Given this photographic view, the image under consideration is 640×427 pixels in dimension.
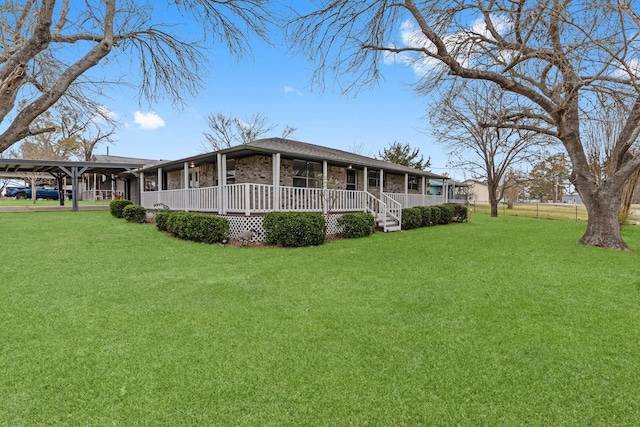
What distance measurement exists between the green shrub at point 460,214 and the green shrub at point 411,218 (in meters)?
4.35

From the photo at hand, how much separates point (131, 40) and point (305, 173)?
7157mm

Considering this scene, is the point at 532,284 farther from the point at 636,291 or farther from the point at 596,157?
the point at 596,157

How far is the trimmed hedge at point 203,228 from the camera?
29.1 feet

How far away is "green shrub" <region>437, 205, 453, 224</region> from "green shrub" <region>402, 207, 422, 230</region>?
8.12 feet

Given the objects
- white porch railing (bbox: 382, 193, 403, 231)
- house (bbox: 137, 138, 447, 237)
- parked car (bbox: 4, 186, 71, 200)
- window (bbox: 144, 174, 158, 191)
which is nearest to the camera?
house (bbox: 137, 138, 447, 237)

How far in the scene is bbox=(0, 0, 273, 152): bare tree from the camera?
19.9ft

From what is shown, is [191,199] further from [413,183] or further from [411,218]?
[413,183]

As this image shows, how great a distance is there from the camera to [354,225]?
10375 millimetres

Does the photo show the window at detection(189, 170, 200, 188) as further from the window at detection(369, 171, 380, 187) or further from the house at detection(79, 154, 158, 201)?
the house at detection(79, 154, 158, 201)

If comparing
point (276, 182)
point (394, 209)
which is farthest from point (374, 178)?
point (276, 182)

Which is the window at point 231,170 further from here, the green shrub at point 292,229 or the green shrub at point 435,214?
the green shrub at point 435,214

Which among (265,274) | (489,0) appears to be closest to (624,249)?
(489,0)

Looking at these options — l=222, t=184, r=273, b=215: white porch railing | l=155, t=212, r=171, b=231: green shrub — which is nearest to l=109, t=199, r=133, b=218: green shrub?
l=155, t=212, r=171, b=231: green shrub

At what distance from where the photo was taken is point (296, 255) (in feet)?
24.7
